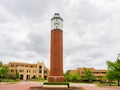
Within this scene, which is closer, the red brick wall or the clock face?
the red brick wall

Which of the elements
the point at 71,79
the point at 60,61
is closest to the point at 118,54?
the point at 60,61

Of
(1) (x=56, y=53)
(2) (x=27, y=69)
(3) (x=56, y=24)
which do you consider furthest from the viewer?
(2) (x=27, y=69)

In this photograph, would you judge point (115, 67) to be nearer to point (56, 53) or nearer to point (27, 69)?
point (56, 53)

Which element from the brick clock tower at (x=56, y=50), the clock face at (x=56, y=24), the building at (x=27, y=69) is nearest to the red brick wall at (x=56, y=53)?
the brick clock tower at (x=56, y=50)

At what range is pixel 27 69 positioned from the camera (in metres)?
90.2

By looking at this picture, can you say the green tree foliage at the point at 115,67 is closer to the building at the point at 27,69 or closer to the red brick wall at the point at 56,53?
the red brick wall at the point at 56,53

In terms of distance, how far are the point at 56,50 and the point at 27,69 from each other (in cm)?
5839

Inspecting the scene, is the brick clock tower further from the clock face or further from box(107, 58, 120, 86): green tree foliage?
box(107, 58, 120, 86): green tree foliage

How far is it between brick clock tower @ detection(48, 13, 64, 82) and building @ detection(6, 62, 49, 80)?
56736 millimetres

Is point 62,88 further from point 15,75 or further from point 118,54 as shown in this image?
point 15,75

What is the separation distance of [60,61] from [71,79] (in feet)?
120

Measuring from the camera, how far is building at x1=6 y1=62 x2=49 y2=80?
88750 millimetres

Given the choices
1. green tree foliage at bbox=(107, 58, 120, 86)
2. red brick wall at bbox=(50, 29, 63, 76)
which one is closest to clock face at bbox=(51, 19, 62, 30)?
red brick wall at bbox=(50, 29, 63, 76)

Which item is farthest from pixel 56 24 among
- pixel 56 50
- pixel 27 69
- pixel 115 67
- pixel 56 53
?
pixel 27 69
